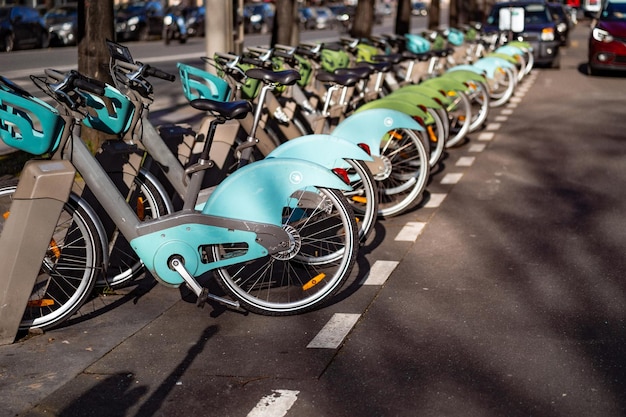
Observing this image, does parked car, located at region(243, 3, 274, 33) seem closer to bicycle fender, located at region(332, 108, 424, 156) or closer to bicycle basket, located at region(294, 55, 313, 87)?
bicycle basket, located at region(294, 55, 313, 87)

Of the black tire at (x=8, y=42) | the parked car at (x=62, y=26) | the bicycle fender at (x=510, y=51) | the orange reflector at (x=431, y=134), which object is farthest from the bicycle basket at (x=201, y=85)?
the parked car at (x=62, y=26)

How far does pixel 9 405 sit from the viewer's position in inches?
184

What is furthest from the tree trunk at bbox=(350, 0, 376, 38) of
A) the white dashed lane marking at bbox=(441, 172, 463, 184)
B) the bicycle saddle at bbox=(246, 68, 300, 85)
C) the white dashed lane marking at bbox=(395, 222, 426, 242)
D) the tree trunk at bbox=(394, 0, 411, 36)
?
the bicycle saddle at bbox=(246, 68, 300, 85)

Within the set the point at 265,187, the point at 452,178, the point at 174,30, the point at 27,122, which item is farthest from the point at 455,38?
the point at 174,30

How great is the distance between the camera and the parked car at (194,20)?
48.8 metres

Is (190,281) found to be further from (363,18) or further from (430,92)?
(363,18)

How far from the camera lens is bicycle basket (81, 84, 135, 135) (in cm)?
594

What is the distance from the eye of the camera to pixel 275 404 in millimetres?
4609

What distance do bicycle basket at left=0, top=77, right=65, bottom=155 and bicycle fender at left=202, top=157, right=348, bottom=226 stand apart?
0.86 metres

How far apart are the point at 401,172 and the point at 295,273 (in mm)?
2653

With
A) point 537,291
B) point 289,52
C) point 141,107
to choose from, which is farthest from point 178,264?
point 289,52

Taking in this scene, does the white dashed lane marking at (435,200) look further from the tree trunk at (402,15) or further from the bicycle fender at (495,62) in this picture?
the tree trunk at (402,15)

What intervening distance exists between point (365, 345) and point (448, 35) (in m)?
15.9

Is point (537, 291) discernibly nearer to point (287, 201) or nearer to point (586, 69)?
point (287, 201)
